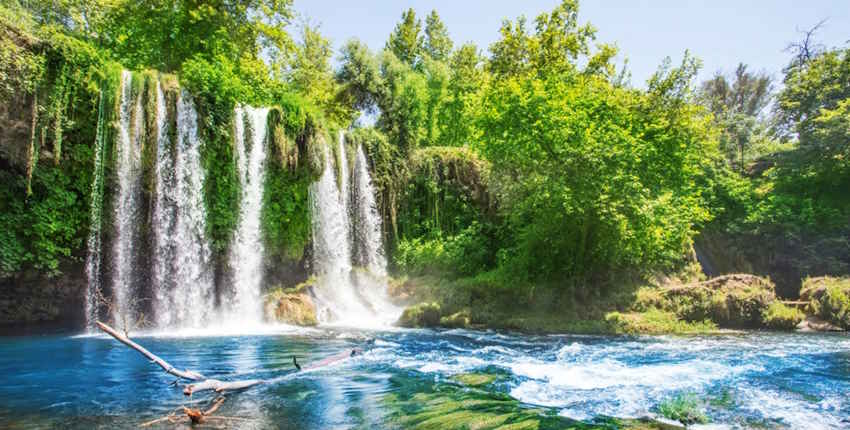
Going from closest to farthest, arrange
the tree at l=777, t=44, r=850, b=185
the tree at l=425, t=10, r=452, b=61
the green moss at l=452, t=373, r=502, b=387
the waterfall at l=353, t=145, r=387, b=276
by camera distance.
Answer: the green moss at l=452, t=373, r=502, b=387 < the waterfall at l=353, t=145, r=387, b=276 < the tree at l=777, t=44, r=850, b=185 < the tree at l=425, t=10, r=452, b=61

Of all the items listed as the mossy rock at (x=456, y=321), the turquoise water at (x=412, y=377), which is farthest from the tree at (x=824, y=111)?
the mossy rock at (x=456, y=321)

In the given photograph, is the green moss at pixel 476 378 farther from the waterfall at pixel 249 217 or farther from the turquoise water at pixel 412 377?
the waterfall at pixel 249 217

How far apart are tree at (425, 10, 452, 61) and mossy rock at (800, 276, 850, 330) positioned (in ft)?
92.7

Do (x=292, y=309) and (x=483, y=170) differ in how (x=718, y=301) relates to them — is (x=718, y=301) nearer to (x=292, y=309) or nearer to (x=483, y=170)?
(x=483, y=170)

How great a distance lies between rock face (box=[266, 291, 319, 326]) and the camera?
619 inches

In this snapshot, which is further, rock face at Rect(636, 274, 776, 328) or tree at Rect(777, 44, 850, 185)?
tree at Rect(777, 44, 850, 185)

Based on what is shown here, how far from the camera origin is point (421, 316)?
1574 cm

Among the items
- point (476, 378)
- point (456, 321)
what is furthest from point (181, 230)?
point (476, 378)

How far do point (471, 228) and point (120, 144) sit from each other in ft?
43.1

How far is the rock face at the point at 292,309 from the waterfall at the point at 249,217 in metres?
0.54

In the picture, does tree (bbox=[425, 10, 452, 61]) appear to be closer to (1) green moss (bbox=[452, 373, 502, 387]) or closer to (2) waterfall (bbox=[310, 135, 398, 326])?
(2) waterfall (bbox=[310, 135, 398, 326])

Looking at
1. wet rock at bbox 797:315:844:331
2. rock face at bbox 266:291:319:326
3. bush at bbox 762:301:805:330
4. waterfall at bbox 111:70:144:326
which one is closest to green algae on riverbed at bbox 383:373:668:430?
rock face at bbox 266:291:319:326

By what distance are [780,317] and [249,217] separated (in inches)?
693

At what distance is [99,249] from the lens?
14.8 meters
